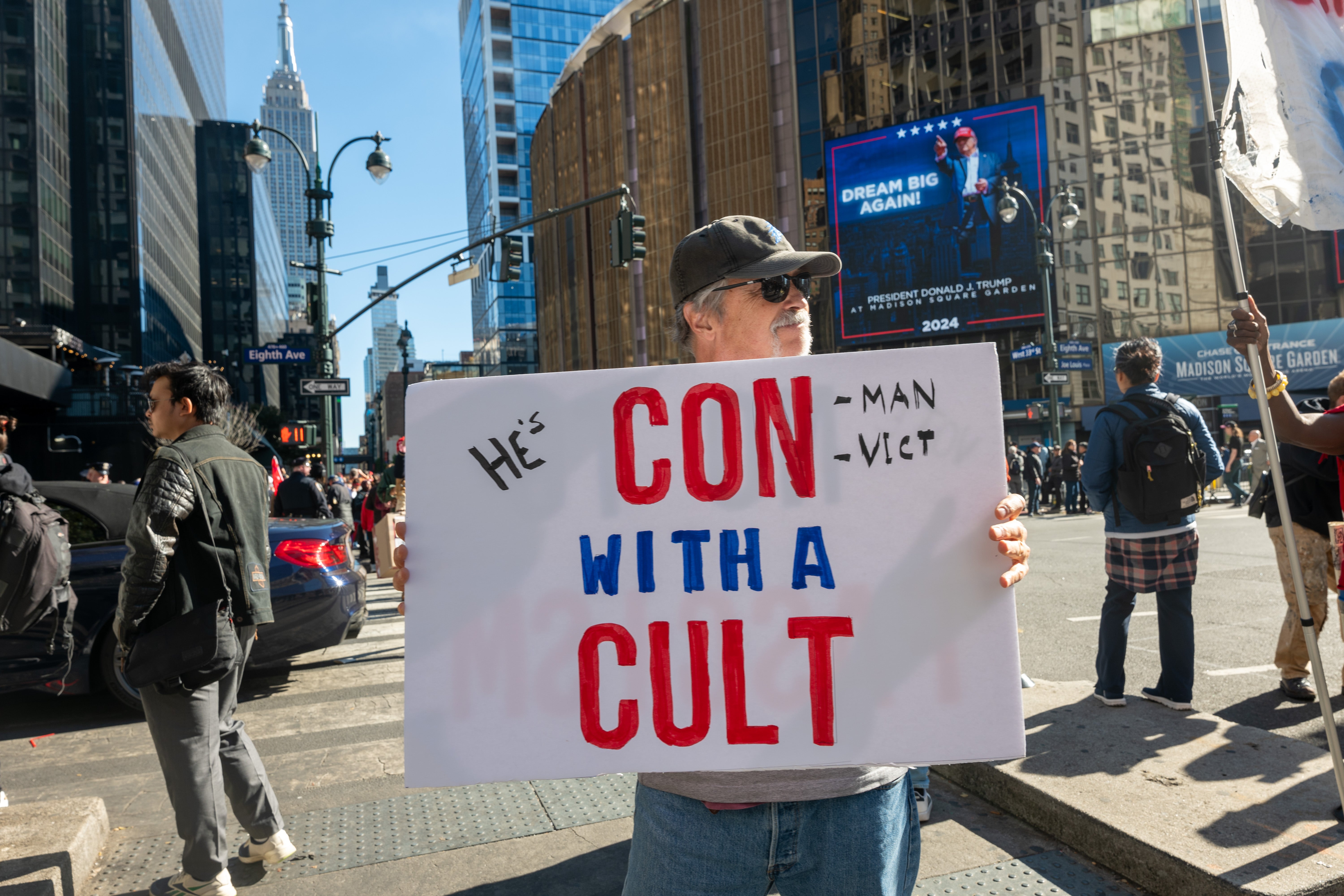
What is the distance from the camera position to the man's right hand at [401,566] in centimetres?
170

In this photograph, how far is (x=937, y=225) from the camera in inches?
1577

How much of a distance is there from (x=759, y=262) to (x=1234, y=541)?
569 inches

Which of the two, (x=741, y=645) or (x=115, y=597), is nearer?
(x=741, y=645)

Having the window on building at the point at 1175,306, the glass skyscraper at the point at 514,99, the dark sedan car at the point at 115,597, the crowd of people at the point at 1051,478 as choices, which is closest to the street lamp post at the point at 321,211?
the dark sedan car at the point at 115,597

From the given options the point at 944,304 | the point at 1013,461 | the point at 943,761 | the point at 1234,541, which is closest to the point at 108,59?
the point at 944,304

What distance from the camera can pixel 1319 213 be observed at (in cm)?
249

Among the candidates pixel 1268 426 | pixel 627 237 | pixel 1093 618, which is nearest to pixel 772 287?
pixel 1268 426

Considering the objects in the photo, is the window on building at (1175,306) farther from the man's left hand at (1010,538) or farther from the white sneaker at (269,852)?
the man's left hand at (1010,538)

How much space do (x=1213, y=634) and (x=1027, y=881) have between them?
203 inches

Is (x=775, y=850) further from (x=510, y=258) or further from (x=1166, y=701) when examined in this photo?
(x=510, y=258)

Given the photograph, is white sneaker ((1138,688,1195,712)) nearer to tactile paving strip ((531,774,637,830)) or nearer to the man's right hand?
tactile paving strip ((531,774,637,830))

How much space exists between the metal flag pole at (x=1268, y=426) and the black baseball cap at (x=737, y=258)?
4.66 ft

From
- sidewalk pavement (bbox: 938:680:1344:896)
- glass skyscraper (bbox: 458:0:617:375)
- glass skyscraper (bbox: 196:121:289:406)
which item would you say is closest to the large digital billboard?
sidewalk pavement (bbox: 938:680:1344:896)

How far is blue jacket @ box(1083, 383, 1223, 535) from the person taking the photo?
4.86 m
